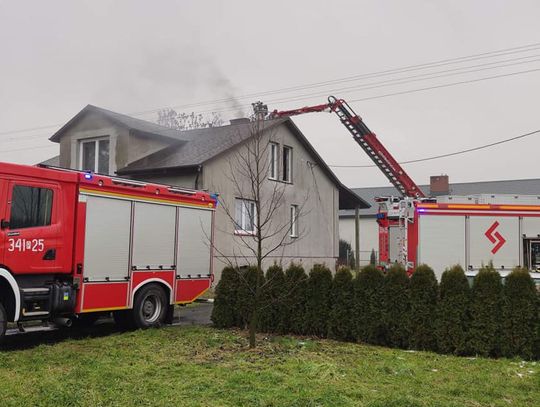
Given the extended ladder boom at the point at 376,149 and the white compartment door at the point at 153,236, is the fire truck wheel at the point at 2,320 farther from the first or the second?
the extended ladder boom at the point at 376,149

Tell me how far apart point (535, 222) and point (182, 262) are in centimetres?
863

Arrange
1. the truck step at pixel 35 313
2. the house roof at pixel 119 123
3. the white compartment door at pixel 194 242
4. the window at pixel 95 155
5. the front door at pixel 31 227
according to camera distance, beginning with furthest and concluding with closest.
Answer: the window at pixel 95 155 → the house roof at pixel 119 123 → the white compartment door at pixel 194 242 → the truck step at pixel 35 313 → the front door at pixel 31 227

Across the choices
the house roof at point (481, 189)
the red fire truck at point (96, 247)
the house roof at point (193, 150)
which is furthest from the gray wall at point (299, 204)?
the house roof at point (481, 189)

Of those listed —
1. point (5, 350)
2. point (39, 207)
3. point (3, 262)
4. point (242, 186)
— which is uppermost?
point (242, 186)

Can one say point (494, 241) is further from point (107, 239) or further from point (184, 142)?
point (184, 142)

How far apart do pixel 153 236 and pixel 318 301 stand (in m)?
3.53

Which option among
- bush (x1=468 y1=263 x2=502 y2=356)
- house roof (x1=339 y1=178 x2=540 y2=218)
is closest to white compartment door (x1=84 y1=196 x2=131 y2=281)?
bush (x1=468 y1=263 x2=502 y2=356)

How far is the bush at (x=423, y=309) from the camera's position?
884cm

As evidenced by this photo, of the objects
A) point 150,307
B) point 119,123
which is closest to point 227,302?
point 150,307

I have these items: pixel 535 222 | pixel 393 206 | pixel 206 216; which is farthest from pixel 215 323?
pixel 535 222

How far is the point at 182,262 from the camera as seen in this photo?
11641mm

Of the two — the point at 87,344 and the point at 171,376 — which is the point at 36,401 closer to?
the point at 171,376

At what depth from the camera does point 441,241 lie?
13.7 m

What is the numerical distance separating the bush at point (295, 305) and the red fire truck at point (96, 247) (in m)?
2.61
